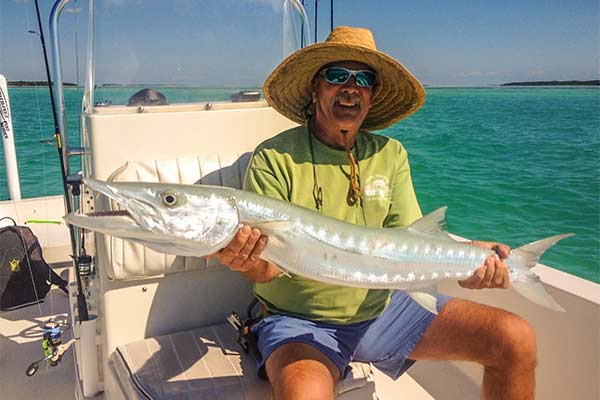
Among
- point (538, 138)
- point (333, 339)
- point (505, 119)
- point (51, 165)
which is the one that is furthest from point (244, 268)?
point (505, 119)

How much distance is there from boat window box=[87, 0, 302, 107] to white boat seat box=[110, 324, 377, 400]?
1.16 metres

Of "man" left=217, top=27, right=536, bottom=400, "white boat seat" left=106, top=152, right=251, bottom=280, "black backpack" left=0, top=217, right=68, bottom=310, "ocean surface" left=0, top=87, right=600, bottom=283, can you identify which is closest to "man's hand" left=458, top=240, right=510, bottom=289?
"man" left=217, top=27, right=536, bottom=400

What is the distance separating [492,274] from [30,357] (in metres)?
3.08

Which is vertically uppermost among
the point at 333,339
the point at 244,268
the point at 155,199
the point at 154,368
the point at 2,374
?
the point at 155,199

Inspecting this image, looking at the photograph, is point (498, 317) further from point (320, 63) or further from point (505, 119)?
point (505, 119)

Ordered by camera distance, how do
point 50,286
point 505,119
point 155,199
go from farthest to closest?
1. point 505,119
2. point 50,286
3. point 155,199

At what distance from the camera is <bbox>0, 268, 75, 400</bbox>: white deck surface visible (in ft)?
10.3

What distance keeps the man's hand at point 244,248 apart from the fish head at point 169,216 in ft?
0.12

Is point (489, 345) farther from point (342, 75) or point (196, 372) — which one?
point (342, 75)

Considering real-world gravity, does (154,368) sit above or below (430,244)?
below

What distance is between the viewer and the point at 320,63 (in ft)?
7.88

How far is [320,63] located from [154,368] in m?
1.52

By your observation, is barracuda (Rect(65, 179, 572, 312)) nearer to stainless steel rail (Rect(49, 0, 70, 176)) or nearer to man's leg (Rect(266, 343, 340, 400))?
man's leg (Rect(266, 343, 340, 400))

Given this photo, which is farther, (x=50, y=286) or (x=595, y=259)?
(x=595, y=259)
